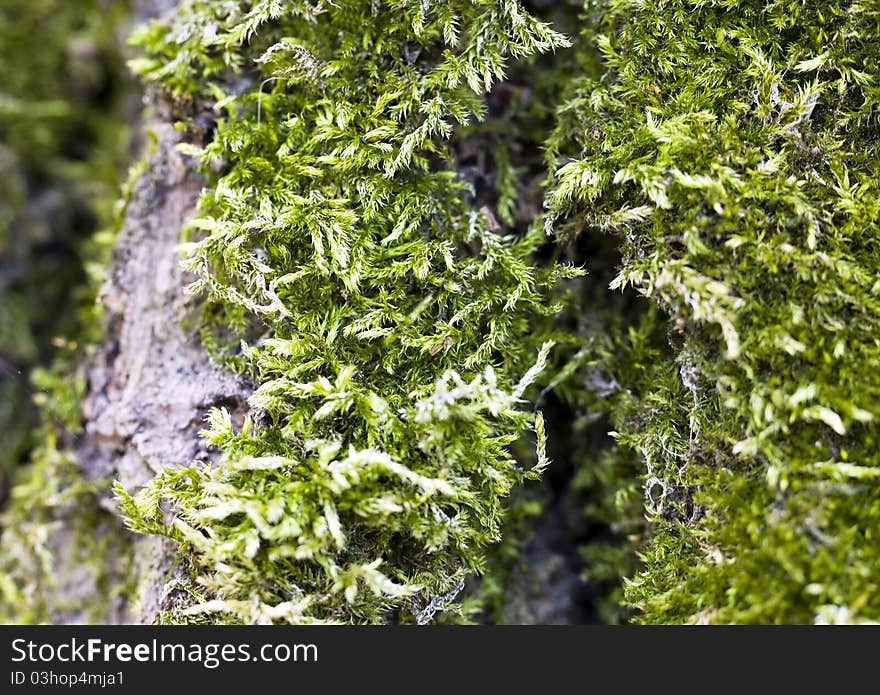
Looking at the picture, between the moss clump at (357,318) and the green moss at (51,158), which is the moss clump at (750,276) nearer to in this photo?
the moss clump at (357,318)

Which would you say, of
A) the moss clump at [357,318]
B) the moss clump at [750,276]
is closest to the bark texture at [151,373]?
the moss clump at [357,318]

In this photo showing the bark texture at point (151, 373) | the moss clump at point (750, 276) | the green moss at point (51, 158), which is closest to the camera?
the moss clump at point (750, 276)

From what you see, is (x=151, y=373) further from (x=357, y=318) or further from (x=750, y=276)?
(x=750, y=276)

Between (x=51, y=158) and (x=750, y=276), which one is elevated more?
(x=51, y=158)

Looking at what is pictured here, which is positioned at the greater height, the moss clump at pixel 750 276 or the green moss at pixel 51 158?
the green moss at pixel 51 158

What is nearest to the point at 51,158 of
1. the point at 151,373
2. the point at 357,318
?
the point at 151,373

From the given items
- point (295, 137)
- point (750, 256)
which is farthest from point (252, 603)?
point (750, 256)

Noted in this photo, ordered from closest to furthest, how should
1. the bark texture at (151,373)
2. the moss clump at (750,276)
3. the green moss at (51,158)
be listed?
the moss clump at (750,276) → the bark texture at (151,373) → the green moss at (51,158)

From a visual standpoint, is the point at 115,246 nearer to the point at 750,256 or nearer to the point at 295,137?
the point at 295,137

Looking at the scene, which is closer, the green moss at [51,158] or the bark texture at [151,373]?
the bark texture at [151,373]
